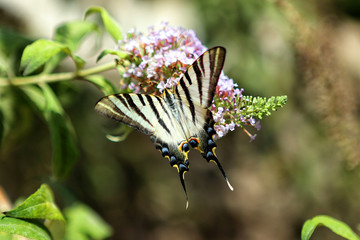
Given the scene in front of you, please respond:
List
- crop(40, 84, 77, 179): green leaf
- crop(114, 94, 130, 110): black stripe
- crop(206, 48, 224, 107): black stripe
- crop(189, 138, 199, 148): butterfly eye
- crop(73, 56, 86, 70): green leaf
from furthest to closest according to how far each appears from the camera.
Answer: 1. crop(40, 84, 77, 179): green leaf
2. crop(73, 56, 86, 70): green leaf
3. crop(189, 138, 199, 148): butterfly eye
4. crop(114, 94, 130, 110): black stripe
5. crop(206, 48, 224, 107): black stripe

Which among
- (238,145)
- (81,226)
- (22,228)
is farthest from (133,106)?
(238,145)

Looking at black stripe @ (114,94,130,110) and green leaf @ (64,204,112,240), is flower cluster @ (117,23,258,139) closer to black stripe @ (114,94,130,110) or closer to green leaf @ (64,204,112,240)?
black stripe @ (114,94,130,110)

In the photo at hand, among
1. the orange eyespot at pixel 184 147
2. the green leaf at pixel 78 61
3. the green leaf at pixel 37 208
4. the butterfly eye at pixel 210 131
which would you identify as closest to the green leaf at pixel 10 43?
the green leaf at pixel 78 61

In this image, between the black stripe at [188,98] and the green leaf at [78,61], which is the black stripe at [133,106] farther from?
the green leaf at [78,61]

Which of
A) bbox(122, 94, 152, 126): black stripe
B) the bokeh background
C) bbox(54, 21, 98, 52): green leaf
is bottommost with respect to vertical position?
the bokeh background

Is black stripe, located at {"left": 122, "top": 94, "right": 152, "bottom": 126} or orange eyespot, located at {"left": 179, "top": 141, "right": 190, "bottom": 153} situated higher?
black stripe, located at {"left": 122, "top": 94, "right": 152, "bottom": 126}

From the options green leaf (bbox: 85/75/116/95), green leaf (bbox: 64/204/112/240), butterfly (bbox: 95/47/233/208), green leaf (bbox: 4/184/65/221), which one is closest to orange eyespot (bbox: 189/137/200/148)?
butterfly (bbox: 95/47/233/208)

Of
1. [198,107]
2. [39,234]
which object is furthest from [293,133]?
[39,234]
